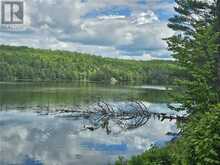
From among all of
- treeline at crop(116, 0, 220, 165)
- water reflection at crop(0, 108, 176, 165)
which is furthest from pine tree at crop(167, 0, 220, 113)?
water reflection at crop(0, 108, 176, 165)

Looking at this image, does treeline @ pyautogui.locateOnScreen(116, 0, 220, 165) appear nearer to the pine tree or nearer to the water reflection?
the pine tree

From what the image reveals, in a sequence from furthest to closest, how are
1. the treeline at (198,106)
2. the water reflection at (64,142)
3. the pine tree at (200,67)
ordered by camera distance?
the water reflection at (64,142)
the pine tree at (200,67)
the treeline at (198,106)

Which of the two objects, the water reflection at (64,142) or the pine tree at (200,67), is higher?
the pine tree at (200,67)

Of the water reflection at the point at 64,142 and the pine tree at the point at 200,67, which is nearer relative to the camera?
the pine tree at the point at 200,67

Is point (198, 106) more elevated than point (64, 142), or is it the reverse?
point (198, 106)

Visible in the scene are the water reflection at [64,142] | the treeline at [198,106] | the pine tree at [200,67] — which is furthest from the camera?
the water reflection at [64,142]

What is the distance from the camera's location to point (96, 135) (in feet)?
134

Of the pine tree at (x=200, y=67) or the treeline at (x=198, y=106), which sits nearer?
the treeline at (x=198, y=106)

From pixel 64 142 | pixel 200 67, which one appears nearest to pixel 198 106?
pixel 200 67

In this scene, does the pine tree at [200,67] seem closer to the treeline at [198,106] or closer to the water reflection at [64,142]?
the treeline at [198,106]

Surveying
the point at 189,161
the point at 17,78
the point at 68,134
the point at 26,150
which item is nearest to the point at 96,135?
the point at 68,134

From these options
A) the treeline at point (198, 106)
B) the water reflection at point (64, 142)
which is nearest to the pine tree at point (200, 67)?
the treeline at point (198, 106)

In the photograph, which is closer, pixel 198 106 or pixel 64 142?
pixel 198 106

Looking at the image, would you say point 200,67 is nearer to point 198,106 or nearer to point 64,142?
point 198,106
